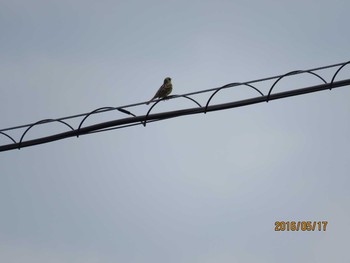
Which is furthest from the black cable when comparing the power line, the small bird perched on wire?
the small bird perched on wire

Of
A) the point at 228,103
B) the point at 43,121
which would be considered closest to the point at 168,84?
the point at 43,121

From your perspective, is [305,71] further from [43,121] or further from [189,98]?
[43,121]

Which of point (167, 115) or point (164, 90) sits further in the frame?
point (164, 90)

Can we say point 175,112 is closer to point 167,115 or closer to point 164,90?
point 167,115

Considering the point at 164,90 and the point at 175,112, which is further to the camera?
the point at 164,90

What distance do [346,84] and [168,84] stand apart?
6435 mm

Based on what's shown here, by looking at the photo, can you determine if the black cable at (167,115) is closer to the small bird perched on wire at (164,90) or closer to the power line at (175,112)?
the power line at (175,112)

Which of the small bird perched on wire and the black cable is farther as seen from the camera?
the small bird perched on wire

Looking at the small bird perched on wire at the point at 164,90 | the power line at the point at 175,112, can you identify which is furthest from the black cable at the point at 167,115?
the small bird perched on wire at the point at 164,90

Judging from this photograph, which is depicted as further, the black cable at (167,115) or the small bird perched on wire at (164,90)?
the small bird perched on wire at (164,90)

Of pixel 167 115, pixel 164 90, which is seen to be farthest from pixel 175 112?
pixel 164 90

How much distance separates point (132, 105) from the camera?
1373cm

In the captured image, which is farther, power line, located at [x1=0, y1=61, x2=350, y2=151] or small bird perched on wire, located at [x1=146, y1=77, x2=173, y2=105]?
small bird perched on wire, located at [x1=146, y1=77, x2=173, y2=105]

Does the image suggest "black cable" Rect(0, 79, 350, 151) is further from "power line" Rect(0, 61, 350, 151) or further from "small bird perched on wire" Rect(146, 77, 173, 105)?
"small bird perched on wire" Rect(146, 77, 173, 105)
